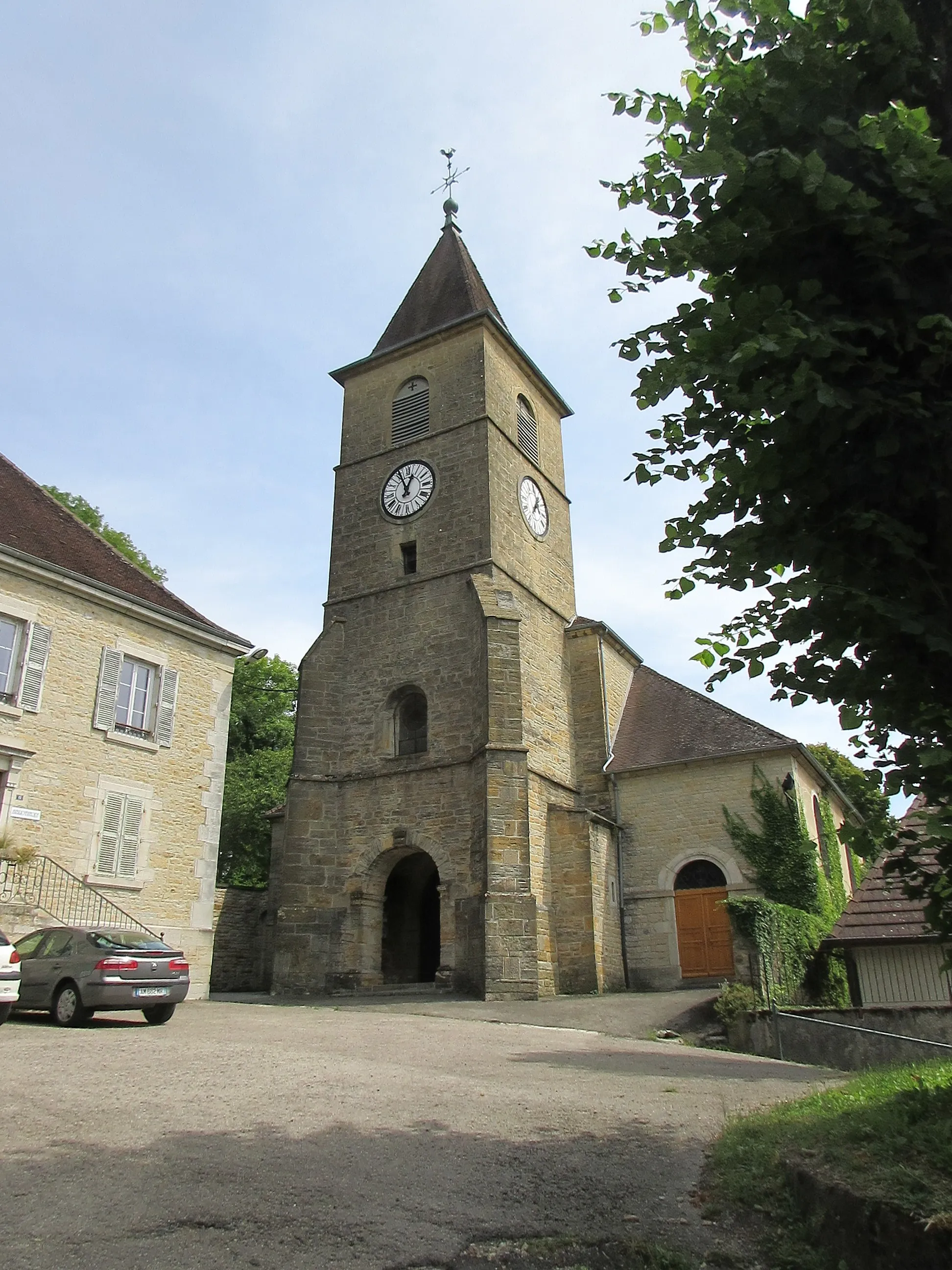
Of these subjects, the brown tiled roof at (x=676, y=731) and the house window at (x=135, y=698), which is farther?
the brown tiled roof at (x=676, y=731)

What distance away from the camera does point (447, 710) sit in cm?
2023

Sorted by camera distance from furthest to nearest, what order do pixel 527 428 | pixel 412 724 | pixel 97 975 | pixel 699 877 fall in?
pixel 527 428, pixel 412 724, pixel 699 877, pixel 97 975

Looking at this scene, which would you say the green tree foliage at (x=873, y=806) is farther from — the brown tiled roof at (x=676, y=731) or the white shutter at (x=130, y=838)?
the brown tiled roof at (x=676, y=731)

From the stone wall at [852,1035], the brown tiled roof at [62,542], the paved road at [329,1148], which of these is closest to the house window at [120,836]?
the brown tiled roof at [62,542]

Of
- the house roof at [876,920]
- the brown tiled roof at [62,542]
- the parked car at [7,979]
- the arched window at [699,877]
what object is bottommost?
the parked car at [7,979]

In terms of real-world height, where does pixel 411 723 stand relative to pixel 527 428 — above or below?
below

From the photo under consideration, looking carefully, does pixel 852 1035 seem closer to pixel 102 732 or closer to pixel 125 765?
pixel 125 765

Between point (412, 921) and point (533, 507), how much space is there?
10577 mm

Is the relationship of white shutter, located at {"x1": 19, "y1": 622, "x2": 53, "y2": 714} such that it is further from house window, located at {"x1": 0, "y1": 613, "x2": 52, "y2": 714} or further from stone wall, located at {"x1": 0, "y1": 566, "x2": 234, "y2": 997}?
stone wall, located at {"x1": 0, "y1": 566, "x2": 234, "y2": 997}

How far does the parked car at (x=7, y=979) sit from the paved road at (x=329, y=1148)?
0.99 feet

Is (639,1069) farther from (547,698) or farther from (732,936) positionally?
(547,698)

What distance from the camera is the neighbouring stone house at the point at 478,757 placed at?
60.7 feet

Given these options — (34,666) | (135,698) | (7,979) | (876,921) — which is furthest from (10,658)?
(876,921)

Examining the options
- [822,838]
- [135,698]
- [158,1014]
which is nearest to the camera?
[158,1014]
